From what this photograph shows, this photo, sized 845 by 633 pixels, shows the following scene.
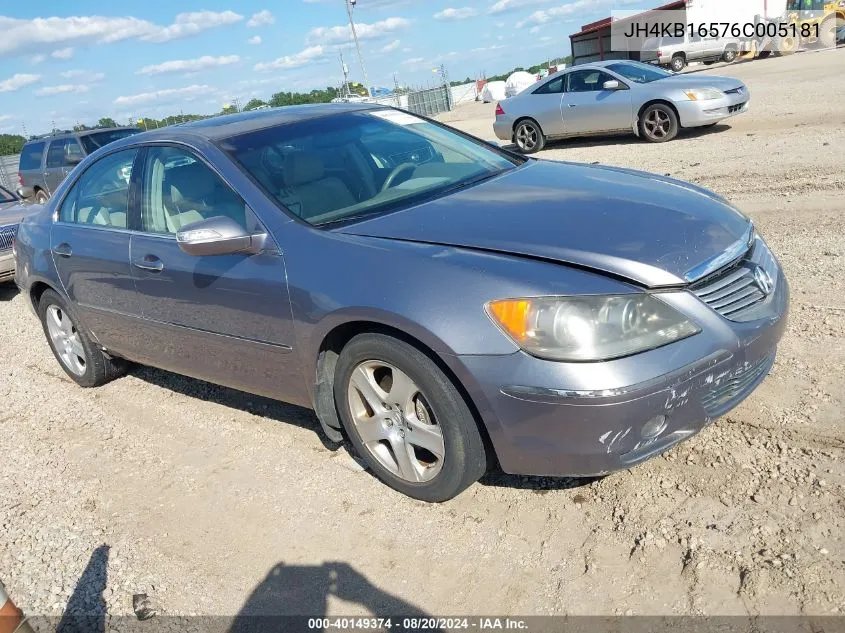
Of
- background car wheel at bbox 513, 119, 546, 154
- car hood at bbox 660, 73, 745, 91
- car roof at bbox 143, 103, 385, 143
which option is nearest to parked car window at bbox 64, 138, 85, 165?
background car wheel at bbox 513, 119, 546, 154

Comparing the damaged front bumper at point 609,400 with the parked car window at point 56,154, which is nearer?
the damaged front bumper at point 609,400

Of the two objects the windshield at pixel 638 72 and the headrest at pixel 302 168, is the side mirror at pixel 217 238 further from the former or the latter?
the windshield at pixel 638 72

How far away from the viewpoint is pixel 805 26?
100ft

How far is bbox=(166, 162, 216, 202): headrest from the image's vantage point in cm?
368

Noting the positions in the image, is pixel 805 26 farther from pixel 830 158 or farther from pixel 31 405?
pixel 31 405

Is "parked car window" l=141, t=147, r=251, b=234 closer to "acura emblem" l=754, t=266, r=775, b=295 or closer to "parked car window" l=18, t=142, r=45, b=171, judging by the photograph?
"acura emblem" l=754, t=266, r=775, b=295

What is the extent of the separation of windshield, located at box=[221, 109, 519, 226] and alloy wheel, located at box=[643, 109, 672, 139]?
8.48 m

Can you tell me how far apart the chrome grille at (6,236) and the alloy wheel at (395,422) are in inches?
287

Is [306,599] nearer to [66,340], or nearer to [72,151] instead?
[66,340]

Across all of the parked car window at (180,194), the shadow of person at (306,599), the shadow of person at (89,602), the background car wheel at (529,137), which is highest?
the parked car window at (180,194)

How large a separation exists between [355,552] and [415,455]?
47 cm

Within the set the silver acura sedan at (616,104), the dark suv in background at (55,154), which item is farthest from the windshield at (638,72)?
the dark suv in background at (55,154)

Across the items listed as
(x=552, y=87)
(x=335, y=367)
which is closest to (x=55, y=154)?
(x=552, y=87)

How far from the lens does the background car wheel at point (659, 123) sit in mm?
11672
